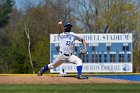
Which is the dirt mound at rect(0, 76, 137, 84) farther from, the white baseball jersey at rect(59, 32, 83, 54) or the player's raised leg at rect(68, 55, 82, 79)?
the white baseball jersey at rect(59, 32, 83, 54)

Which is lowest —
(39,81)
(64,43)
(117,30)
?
(39,81)

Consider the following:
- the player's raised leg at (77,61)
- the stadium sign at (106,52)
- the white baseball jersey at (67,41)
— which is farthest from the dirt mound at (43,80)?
the stadium sign at (106,52)

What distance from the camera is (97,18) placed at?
168 ft

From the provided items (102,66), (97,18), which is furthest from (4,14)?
(102,66)

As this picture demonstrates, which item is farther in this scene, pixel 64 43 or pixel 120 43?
pixel 120 43

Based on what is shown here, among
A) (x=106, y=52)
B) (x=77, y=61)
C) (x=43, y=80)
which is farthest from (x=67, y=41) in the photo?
(x=106, y=52)

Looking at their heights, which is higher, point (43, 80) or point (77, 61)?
point (77, 61)

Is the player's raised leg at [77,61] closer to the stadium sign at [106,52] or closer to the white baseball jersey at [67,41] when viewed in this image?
the white baseball jersey at [67,41]

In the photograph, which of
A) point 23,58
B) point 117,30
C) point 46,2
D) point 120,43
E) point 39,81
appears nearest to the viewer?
point 39,81

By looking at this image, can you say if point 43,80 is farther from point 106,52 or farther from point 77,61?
point 106,52

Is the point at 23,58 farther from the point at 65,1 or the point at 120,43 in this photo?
the point at 120,43

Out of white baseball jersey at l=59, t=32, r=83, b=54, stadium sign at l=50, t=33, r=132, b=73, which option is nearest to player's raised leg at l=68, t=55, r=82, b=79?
white baseball jersey at l=59, t=32, r=83, b=54

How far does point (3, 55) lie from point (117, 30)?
1538 centimetres

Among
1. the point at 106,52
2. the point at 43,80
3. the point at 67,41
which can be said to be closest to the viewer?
the point at 43,80
